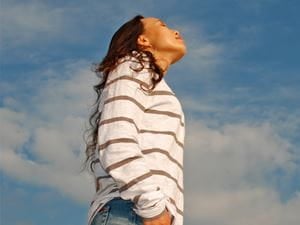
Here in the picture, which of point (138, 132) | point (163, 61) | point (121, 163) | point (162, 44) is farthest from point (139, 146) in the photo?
point (162, 44)

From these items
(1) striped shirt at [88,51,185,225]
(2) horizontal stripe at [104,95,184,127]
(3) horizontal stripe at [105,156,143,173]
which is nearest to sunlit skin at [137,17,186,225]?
(1) striped shirt at [88,51,185,225]

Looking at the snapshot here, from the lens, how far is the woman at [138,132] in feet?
16.2

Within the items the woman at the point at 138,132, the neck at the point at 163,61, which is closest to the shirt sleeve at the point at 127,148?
the woman at the point at 138,132

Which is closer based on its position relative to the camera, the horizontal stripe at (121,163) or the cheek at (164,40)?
the horizontal stripe at (121,163)

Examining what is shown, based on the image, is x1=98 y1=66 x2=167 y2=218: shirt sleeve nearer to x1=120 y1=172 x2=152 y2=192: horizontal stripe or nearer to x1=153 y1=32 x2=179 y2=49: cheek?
x1=120 y1=172 x2=152 y2=192: horizontal stripe

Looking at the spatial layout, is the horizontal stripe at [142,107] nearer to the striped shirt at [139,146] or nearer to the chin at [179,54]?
the striped shirt at [139,146]

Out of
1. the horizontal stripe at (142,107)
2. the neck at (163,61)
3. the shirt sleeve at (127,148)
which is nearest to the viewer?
the shirt sleeve at (127,148)

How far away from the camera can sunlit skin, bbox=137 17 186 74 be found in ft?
18.4

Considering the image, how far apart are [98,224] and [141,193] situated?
0.35 meters

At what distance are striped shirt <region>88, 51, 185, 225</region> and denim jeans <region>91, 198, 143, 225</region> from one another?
5cm

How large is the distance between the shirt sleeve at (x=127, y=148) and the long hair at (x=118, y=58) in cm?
20

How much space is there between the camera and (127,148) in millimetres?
4973

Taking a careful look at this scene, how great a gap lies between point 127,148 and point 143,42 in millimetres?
953

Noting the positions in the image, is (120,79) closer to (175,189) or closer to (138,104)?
(138,104)
